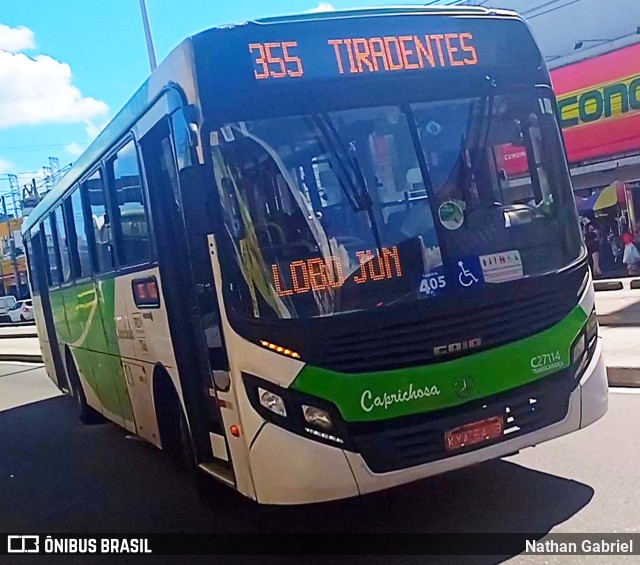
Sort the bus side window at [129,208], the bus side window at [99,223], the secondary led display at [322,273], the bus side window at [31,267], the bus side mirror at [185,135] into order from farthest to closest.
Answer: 1. the bus side window at [31,267]
2. the bus side window at [99,223]
3. the bus side window at [129,208]
4. the bus side mirror at [185,135]
5. the secondary led display at [322,273]

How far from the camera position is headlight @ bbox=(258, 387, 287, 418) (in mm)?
5159

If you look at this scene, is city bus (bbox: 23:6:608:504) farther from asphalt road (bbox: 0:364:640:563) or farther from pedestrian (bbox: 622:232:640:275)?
pedestrian (bbox: 622:232:640:275)

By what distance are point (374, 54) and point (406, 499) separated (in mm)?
3064

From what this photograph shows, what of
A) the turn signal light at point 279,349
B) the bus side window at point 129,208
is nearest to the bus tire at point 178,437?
the bus side window at point 129,208

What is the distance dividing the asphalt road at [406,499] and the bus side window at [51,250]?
9.99 feet

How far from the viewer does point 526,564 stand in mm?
4887

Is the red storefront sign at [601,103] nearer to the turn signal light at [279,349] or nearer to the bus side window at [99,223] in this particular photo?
the bus side window at [99,223]

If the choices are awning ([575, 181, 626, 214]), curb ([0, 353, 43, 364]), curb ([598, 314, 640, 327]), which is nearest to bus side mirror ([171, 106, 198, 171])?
curb ([598, 314, 640, 327])

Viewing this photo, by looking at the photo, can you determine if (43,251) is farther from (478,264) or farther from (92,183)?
(478,264)

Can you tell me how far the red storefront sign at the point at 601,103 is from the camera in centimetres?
2298

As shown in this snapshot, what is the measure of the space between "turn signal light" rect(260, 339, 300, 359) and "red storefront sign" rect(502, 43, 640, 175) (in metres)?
18.9

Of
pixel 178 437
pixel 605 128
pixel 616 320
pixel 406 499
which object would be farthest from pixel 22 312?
pixel 406 499

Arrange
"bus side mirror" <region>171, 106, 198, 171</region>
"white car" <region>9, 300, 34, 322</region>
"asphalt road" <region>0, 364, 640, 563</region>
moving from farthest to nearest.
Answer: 1. "white car" <region>9, 300, 34, 322</region>
2. "asphalt road" <region>0, 364, 640, 563</region>
3. "bus side mirror" <region>171, 106, 198, 171</region>

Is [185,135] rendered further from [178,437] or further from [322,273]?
[178,437]
